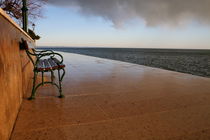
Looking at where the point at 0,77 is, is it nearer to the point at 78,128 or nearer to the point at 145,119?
the point at 78,128

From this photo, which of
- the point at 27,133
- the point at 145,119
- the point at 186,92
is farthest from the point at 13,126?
the point at 186,92

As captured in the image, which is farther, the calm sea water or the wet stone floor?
the calm sea water

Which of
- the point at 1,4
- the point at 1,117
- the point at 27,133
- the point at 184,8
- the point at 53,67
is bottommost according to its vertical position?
the point at 27,133

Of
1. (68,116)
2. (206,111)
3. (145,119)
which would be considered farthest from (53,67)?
(206,111)

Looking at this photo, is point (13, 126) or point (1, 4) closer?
point (13, 126)

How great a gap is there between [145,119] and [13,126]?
4.51ft

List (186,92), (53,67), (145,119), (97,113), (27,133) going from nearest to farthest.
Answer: (27,133), (145,119), (97,113), (53,67), (186,92)

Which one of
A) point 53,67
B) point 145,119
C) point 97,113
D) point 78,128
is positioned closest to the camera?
point 78,128

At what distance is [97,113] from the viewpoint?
1.70 meters

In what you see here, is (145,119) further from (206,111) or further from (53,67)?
(53,67)

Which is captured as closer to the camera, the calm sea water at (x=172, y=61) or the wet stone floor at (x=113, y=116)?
the wet stone floor at (x=113, y=116)

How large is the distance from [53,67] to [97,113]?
36.1 inches

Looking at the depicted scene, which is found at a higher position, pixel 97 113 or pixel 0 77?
pixel 0 77

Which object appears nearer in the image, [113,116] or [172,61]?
[113,116]
